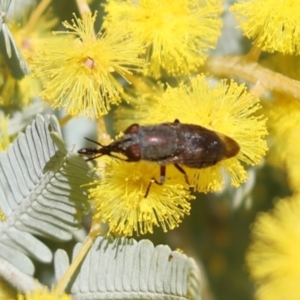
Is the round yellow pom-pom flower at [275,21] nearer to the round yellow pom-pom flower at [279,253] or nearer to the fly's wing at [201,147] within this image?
the fly's wing at [201,147]

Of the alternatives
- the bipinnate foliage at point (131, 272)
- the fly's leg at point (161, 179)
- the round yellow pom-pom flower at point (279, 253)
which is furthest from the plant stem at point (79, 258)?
the round yellow pom-pom flower at point (279, 253)

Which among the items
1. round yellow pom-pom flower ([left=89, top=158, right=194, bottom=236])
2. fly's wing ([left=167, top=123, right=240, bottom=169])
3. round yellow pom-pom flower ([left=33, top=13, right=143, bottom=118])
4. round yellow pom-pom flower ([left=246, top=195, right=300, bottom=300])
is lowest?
round yellow pom-pom flower ([left=246, top=195, right=300, bottom=300])

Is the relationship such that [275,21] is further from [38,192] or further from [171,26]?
[38,192]

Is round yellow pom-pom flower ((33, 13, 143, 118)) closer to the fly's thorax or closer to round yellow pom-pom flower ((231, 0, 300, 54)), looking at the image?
the fly's thorax

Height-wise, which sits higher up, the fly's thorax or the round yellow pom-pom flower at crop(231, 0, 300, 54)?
the round yellow pom-pom flower at crop(231, 0, 300, 54)

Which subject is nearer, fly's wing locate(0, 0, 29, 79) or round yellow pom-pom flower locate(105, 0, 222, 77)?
fly's wing locate(0, 0, 29, 79)

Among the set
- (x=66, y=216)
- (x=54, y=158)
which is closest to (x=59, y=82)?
(x=54, y=158)

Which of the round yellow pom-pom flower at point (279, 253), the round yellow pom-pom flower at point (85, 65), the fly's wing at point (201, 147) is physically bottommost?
the round yellow pom-pom flower at point (279, 253)

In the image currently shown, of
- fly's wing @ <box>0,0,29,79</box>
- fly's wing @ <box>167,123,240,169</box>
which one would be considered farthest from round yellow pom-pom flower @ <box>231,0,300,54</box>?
fly's wing @ <box>0,0,29,79</box>
